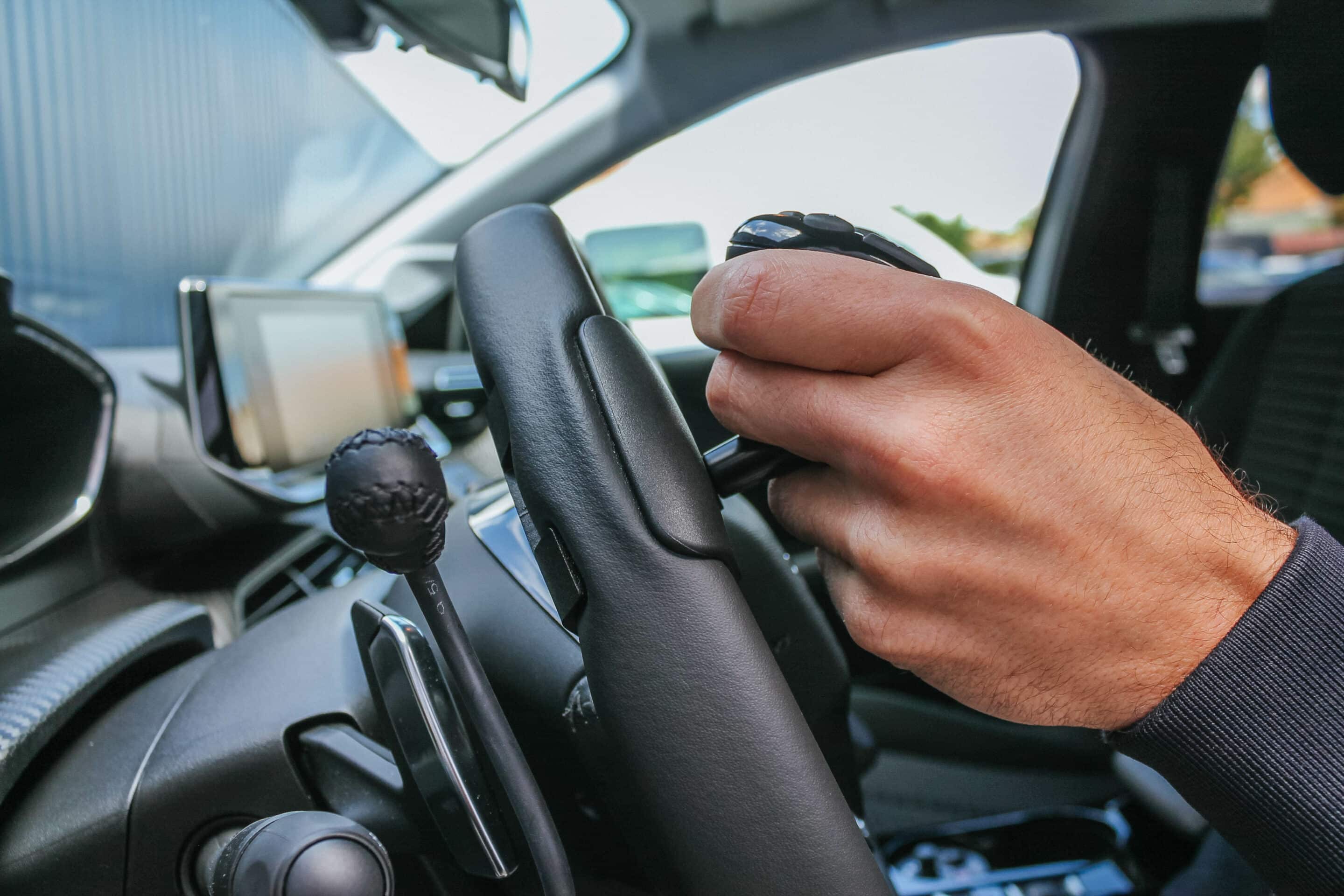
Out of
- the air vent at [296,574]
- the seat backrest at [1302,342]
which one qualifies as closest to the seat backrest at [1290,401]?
the seat backrest at [1302,342]

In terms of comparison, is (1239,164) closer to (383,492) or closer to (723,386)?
(723,386)

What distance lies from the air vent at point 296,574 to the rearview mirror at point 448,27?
0.74 meters

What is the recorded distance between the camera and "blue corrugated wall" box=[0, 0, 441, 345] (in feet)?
4.04

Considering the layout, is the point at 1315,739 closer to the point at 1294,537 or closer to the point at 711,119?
the point at 1294,537

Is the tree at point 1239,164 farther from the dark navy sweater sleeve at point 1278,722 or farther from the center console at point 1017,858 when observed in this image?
the dark navy sweater sleeve at point 1278,722

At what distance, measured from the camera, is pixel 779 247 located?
0.48 metres

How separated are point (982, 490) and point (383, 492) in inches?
12.1

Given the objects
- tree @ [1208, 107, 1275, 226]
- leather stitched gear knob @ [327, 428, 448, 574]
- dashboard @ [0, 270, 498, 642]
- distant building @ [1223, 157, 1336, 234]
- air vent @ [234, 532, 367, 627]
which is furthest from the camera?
tree @ [1208, 107, 1275, 226]

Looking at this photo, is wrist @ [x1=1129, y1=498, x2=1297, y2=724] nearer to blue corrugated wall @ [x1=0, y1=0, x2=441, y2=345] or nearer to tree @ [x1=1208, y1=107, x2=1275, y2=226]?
blue corrugated wall @ [x1=0, y1=0, x2=441, y2=345]

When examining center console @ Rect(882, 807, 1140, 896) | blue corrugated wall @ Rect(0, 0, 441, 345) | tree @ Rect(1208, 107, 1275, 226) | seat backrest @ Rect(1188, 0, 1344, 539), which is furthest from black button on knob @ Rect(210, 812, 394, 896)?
tree @ Rect(1208, 107, 1275, 226)

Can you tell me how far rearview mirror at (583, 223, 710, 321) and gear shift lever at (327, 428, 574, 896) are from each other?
113 centimetres

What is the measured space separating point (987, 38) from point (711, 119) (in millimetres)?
624

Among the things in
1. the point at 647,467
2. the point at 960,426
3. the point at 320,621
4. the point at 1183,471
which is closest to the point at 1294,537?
the point at 1183,471

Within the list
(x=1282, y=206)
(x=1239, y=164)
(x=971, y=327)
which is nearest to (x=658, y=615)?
(x=971, y=327)
